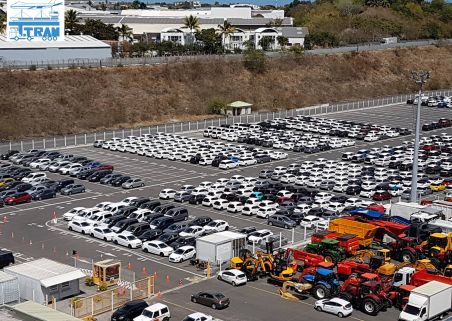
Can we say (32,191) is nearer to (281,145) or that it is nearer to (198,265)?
(198,265)

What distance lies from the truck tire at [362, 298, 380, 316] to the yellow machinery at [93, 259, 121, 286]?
10653mm

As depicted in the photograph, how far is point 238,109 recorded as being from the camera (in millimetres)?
84500

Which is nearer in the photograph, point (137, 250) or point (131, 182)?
point (137, 250)

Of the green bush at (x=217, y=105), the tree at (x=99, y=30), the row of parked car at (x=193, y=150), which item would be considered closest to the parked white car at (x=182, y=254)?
the row of parked car at (x=193, y=150)

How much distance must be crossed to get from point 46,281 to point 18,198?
1832 centimetres

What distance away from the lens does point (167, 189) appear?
4625 centimetres

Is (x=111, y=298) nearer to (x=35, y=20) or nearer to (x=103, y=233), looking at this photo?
(x=103, y=233)

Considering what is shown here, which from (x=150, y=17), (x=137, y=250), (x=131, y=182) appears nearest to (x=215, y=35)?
(x=150, y=17)

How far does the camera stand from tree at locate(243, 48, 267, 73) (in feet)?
327

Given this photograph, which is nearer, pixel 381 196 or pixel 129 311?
pixel 129 311

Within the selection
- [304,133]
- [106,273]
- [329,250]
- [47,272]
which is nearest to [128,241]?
[106,273]

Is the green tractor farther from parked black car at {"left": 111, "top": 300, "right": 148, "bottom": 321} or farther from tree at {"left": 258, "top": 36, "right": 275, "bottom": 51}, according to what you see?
tree at {"left": 258, "top": 36, "right": 275, "bottom": 51}

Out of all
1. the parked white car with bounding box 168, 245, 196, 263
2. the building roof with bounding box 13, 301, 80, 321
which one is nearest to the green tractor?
the parked white car with bounding box 168, 245, 196, 263

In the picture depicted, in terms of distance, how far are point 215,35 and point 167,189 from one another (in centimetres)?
6336
